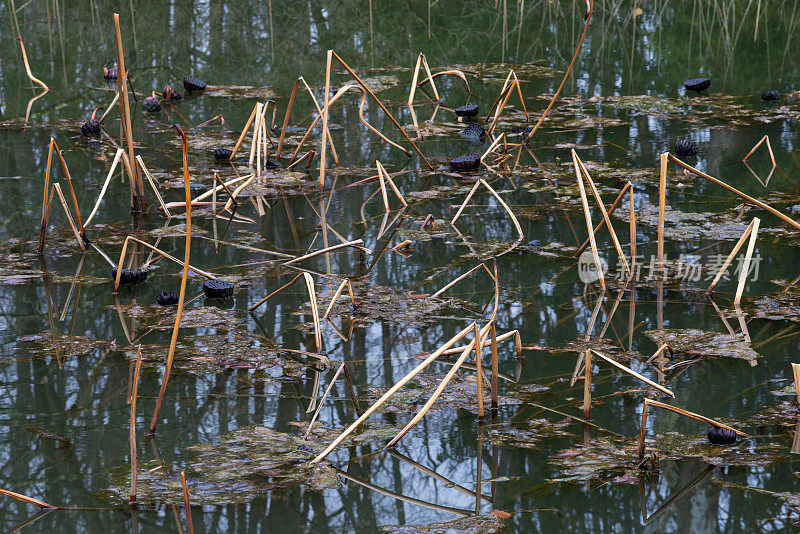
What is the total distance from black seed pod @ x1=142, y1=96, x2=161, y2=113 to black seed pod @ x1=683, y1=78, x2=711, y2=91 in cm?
313

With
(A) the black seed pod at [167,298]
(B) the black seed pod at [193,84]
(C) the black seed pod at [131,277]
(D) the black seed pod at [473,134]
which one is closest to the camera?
(A) the black seed pod at [167,298]

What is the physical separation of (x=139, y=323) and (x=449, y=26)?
4813 millimetres

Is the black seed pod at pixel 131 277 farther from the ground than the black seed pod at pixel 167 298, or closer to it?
farther from the ground

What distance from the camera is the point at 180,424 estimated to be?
209 cm

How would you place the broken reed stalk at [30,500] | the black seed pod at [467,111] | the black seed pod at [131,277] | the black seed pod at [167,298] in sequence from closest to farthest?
the broken reed stalk at [30,500] < the black seed pod at [167,298] < the black seed pod at [131,277] < the black seed pod at [467,111]

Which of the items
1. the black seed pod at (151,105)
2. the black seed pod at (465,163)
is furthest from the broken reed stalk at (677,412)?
the black seed pod at (151,105)

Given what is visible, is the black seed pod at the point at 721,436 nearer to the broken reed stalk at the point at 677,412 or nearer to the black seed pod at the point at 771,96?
the broken reed stalk at the point at 677,412

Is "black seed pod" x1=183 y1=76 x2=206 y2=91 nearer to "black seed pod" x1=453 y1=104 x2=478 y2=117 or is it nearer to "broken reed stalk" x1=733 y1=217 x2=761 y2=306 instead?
"black seed pod" x1=453 y1=104 x2=478 y2=117

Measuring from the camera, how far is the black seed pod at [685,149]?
399cm

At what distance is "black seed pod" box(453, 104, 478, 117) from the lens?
4.74m

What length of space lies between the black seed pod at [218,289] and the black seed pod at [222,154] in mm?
1443

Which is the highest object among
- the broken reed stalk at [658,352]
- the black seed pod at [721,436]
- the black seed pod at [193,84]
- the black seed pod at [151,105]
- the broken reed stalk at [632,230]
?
the black seed pod at [193,84]

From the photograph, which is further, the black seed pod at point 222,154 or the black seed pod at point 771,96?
the black seed pod at point 771,96

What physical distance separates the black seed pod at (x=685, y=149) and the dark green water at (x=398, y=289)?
91mm
